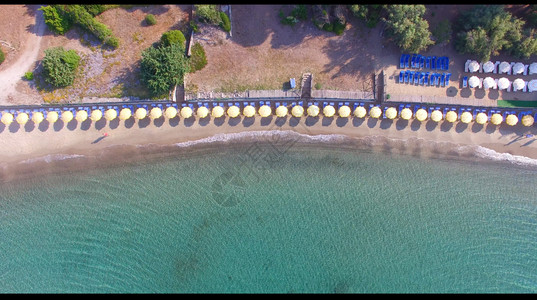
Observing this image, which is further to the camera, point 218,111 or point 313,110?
point 218,111

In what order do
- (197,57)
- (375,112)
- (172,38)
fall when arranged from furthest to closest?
(197,57) < (375,112) < (172,38)

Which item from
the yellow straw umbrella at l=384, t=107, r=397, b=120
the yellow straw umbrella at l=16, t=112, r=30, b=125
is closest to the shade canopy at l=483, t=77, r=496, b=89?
the yellow straw umbrella at l=384, t=107, r=397, b=120

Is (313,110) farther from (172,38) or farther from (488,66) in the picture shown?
(488,66)

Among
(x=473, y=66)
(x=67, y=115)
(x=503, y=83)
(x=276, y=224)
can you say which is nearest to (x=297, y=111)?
(x=276, y=224)

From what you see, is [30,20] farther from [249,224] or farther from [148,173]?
[249,224]

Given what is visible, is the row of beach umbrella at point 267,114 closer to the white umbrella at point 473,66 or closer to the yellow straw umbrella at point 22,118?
the yellow straw umbrella at point 22,118
